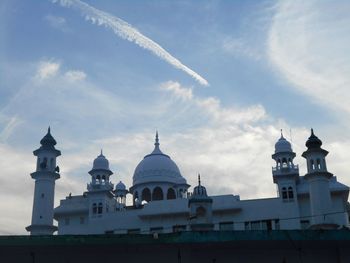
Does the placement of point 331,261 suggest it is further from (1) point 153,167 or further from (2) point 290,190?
(1) point 153,167

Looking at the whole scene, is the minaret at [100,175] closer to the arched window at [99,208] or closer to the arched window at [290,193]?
the arched window at [99,208]

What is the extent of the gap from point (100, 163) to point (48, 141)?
775cm

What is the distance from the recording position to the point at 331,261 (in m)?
23.6

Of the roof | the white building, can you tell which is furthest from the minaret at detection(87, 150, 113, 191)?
the roof

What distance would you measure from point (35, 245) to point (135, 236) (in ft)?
15.0

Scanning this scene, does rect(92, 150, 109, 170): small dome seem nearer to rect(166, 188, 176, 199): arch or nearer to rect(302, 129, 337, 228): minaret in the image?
rect(166, 188, 176, 199): arch

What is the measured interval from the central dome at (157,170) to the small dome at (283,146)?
11.2 m

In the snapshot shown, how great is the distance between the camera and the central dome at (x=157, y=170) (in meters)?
51.8

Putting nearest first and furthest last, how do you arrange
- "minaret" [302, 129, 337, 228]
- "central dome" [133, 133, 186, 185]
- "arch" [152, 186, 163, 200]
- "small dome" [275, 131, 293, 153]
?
1. "minaret" [302, 129, 337, 228]
2. "small dome" [275, 131, 293, 153]
3. "central dome" [133, 133, 186, 185]
4. "arch" [152, 186, 163, 200]

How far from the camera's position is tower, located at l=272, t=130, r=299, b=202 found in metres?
43.7

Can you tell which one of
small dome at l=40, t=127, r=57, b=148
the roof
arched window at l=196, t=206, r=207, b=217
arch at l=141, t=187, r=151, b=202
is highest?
small dome at l=40, t=127, r=57, b=148

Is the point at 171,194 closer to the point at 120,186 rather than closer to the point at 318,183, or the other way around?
the point at 120,186

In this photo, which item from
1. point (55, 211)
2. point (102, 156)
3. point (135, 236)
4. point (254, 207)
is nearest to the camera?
point (135, 236)

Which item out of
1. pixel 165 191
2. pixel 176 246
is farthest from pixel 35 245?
pixel 165 191
